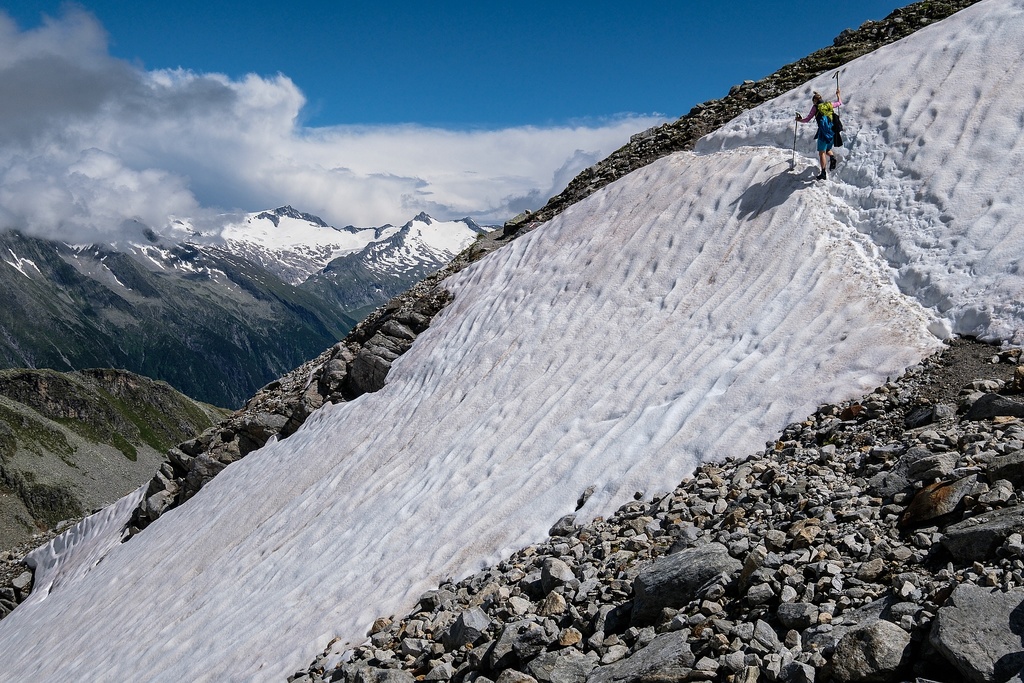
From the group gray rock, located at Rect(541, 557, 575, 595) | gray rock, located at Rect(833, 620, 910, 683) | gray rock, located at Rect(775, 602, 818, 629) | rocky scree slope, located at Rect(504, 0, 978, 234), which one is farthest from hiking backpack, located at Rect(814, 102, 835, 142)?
gray rock, located at Rect(833, 620, 910, 683)

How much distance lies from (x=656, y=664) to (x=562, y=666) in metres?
1.46

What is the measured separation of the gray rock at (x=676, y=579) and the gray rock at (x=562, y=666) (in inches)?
33.0

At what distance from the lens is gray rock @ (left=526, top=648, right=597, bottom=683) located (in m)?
8.62

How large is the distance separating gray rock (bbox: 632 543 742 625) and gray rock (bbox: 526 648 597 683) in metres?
0.84

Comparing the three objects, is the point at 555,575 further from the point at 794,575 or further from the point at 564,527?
the point at 794,575

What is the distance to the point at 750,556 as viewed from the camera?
8719 mm

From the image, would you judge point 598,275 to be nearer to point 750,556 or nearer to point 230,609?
point 230,609

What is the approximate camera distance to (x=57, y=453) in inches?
6250

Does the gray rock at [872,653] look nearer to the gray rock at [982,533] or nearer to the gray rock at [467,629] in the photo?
the gray rock at [982,533]

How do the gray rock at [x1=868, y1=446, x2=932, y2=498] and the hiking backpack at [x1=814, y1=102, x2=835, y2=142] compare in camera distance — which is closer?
the gray rock at [x1=868, y1=446, x2=932, y2=498]

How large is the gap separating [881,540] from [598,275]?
632 inches

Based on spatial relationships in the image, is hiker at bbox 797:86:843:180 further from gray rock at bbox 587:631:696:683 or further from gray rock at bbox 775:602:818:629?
gray rock at bbox 587:631:696:683

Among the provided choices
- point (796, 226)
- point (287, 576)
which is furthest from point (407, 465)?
point (796, 226)

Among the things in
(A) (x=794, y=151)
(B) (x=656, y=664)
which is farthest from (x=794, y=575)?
(A) (x=794, y=151)
